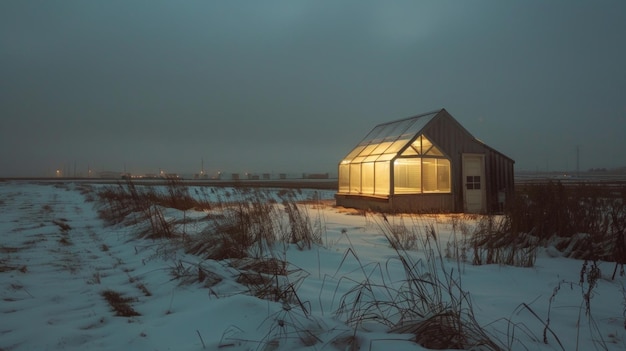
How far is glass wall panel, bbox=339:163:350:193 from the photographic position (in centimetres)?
1650

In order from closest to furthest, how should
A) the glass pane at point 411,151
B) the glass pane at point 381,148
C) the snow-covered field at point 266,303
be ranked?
the snow-covered field at point 266,303 < the glass pane at point 411,151 < the glass pane at point 381,148

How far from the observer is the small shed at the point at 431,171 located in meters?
13.8

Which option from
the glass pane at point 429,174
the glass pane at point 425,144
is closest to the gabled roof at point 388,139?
the glass pane at point 425,144

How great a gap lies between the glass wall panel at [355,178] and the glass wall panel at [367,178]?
10.0 inches

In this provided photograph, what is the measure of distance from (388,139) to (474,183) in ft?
13.5

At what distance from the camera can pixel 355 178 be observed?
16.0 m

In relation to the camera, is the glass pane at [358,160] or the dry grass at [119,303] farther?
the glass pane at [358,160]

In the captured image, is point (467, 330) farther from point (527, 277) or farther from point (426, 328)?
point (527, 277)

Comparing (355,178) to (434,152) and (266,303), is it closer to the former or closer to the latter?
(434,152)

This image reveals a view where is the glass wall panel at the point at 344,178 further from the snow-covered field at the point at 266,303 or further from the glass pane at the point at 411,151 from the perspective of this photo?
the snow-covered field at the point at 266,303

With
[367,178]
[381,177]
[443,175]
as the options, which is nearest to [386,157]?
[381,177]

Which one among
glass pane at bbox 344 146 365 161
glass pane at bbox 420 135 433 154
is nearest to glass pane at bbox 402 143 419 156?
glass pane at bbox 420 135 433 154

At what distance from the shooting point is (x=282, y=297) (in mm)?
2840

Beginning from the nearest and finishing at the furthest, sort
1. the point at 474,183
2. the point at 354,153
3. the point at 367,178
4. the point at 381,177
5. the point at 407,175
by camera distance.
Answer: the point at 381,177
the point at 474,183
the point at 367,178
the point at 407,175
the point at 354,153
